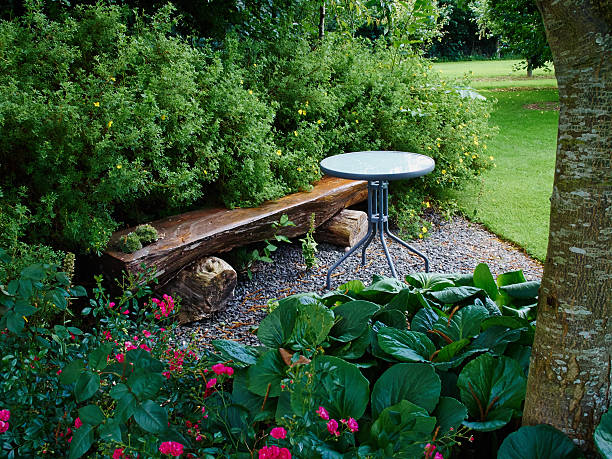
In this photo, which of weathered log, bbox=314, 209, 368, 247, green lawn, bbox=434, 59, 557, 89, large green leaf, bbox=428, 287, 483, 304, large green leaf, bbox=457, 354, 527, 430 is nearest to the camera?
large green leaf, bbox=457, 354, 527, 430

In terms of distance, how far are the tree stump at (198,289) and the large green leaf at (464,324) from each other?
1676 millimetres

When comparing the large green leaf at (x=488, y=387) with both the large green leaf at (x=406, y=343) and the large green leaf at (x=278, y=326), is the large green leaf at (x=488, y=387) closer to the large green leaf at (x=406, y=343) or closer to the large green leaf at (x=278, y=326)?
the large green leaf at (x=406, y=343)

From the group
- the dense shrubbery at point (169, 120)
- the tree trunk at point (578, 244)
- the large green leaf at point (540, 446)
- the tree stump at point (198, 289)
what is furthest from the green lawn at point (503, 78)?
the large green leaf at point (540, 446)

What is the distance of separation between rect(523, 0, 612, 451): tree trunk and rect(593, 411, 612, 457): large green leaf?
0.07 m

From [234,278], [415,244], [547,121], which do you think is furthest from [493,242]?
Answer: [547,121]

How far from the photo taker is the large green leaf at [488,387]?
1.65m

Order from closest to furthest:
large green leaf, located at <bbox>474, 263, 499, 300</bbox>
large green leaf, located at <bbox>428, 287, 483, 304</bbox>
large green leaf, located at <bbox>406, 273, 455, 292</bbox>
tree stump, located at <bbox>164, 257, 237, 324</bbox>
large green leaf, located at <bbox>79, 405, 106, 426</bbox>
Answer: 1. large green leaf, located at <bbox>79, 405, 106, 426</bbox>
2. large green leaf, located at <bbox>428, 287, 483, 304</bbox>
3. large green leaf, located at <bbox>474, 263, 499, 300</bbox>
4. large green leaf, located at <bbox>406, 273, 455, 292</bbox>
5. tree stump, located at <bbox>164, 257, 237, 324</bbox>

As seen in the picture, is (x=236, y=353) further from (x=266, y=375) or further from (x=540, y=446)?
(x=540, y=446)

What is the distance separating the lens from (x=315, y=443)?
135cm

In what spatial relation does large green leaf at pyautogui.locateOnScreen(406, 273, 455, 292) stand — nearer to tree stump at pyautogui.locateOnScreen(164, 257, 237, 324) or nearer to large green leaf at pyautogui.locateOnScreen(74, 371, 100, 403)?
tree stump at pyautogui.locateOnScreen(164, 257, 237, 324)

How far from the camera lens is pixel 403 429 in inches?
56.2

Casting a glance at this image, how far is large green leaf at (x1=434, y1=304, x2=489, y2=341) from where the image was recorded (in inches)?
74.3

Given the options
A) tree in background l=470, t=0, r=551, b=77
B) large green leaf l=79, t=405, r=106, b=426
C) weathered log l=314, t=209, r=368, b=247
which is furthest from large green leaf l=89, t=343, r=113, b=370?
tree in background l=470, t=0, r=551, b=77

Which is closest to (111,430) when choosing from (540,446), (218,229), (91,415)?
(91,415)
